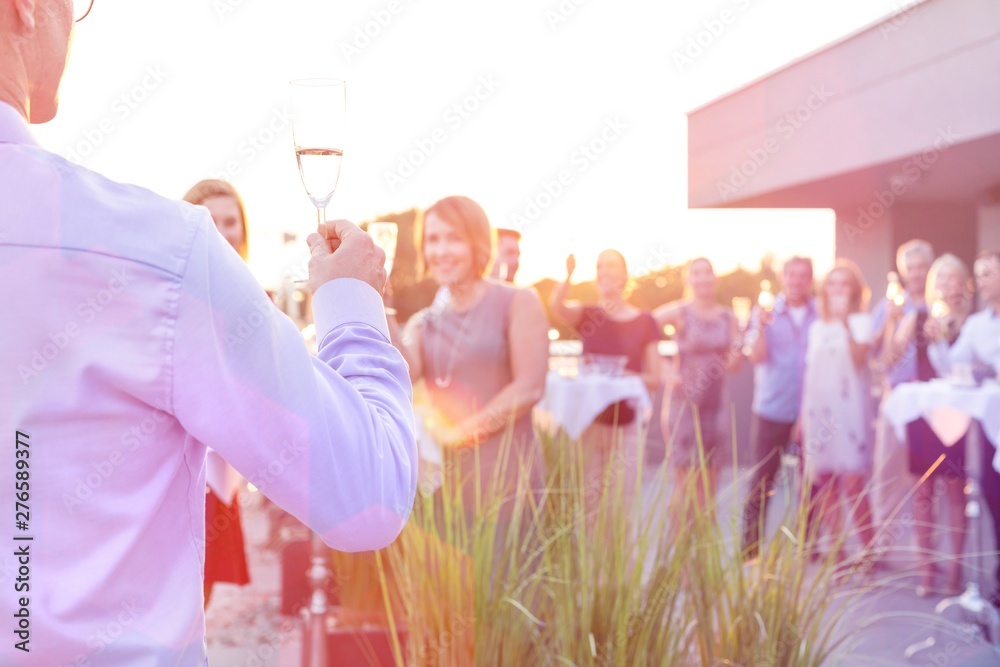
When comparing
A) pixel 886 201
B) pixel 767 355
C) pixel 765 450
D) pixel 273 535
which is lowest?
Answer: pixel 273 535

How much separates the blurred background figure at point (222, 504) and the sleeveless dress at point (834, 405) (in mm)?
3563

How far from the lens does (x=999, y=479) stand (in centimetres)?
474

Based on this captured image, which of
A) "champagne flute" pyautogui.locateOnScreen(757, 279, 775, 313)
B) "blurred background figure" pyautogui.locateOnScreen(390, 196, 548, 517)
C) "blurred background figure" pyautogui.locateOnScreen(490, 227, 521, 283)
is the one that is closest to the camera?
"blurred background figure" pyautogui.locateOnScreen(390, 196, 548, 517)

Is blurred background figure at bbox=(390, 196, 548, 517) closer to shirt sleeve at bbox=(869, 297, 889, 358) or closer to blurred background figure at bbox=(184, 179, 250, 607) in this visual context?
blurred background figure at bbox=(184, 179, 250, 607)

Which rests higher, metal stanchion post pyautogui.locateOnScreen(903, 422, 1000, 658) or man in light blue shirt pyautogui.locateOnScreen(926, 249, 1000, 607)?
man in light blue shirt pyautogui.locateOnScreen(926, 249, 1000, 607)

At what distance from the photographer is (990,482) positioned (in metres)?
4.76

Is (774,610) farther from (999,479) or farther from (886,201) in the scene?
(886,201)

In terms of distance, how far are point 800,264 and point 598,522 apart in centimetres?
437

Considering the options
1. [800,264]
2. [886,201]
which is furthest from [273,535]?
[886,201]

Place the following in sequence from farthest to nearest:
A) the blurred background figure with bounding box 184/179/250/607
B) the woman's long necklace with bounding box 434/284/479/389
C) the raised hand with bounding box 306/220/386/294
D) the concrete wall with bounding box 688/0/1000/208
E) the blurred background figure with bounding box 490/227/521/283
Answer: the concrete wall with bounding box 688/0/1000/208 < the blurred background figure with bounding box 490/227/521/283 < the woman's long necklace with bounding box 434/284/479/389 < the blurred background figure with bounding box 184/179/250/607 < the raised hand with bounding box 306/220/386/294

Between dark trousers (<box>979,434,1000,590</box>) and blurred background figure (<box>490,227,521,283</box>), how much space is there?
258cm

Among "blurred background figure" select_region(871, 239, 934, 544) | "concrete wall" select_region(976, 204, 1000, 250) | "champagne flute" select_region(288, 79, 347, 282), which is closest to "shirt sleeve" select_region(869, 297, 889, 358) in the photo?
"blurred background figure" select_region(871, 239, 934, 544)

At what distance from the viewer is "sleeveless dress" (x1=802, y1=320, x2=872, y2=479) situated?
5625 mm

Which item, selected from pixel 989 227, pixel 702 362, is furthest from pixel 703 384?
pixel 989 227
